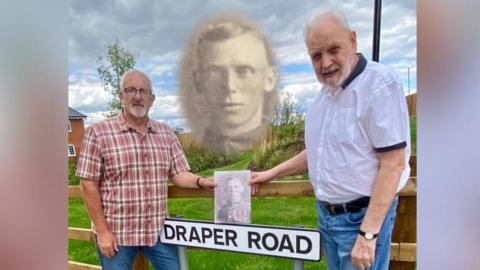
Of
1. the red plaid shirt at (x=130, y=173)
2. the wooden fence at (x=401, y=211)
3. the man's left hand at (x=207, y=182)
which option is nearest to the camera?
the wooden fence at (x=401, y=211)

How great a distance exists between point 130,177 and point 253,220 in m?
0.50

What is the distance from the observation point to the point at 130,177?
1806mm

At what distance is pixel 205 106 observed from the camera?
166cm

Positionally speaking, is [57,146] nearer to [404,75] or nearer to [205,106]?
[205,106]

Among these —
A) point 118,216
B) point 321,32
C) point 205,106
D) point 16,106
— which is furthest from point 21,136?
point 321,32

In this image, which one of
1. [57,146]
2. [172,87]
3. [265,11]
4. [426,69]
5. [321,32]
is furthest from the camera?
[57,146]

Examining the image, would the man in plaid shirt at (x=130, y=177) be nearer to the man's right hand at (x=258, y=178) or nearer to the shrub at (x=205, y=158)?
the shrub at (x=205, y=158)

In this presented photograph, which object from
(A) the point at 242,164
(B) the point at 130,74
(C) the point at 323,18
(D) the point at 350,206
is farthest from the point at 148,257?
(C) the point at 323,18

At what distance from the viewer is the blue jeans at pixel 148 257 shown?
180cm

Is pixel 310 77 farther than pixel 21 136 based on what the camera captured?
No

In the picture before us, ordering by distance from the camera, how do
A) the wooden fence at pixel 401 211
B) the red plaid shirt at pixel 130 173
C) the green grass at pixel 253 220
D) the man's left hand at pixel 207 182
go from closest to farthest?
the wooden fence at pixel 401 211
the green grass at pixel 253 220
the man's left hand at pixel 207 182
the red plaid shirt at pixel 130 173

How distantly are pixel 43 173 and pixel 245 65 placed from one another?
91cm

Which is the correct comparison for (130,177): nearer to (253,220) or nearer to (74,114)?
(74,114)
